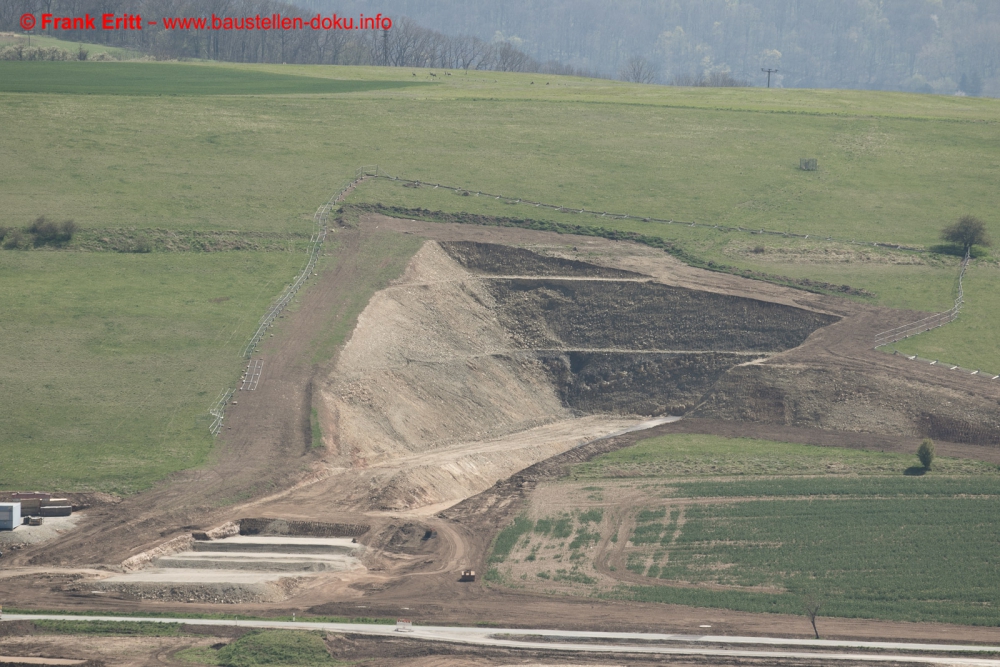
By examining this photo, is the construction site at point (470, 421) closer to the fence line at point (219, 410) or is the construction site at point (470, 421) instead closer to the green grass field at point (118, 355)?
the fence line at point (219, 410)

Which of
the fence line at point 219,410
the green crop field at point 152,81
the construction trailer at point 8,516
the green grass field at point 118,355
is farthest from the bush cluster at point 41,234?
the green crop field at point 152,81

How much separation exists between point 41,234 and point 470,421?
36.8m

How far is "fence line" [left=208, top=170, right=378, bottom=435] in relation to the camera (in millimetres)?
63906

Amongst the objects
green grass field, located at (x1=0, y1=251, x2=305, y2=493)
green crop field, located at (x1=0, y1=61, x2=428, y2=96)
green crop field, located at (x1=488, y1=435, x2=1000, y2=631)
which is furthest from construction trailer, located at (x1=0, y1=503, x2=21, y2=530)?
green crop field, located at (x1=0, y1=61, x2=428, y2=96)

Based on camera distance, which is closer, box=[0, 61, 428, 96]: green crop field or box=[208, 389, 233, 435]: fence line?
box=[208, 389, 233, 435]: fence line

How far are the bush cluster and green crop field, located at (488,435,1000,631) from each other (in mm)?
43809

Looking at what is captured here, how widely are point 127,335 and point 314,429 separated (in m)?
15.5

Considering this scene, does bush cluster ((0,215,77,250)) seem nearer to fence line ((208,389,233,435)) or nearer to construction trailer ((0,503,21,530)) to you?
fence line ((208,389,233,435))

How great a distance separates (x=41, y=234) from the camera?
82.9 metres

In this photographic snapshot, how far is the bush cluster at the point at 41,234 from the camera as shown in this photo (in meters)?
81.6

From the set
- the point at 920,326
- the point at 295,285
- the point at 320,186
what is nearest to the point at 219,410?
the point at 295,285

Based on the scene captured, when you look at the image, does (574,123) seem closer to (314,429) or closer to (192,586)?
(314,429)

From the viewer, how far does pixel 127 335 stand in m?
70.1

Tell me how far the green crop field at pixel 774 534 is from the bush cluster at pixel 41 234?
144ft
